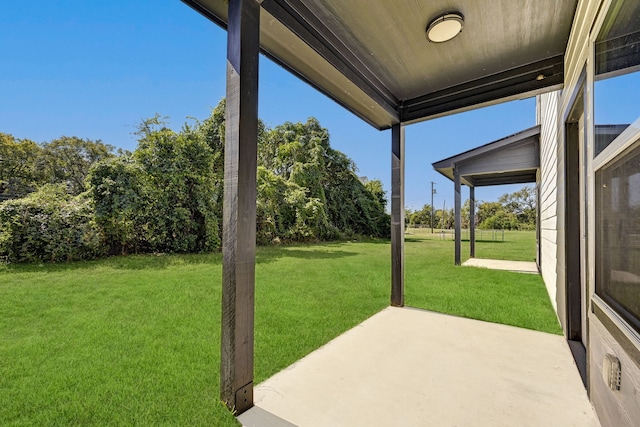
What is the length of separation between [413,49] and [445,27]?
1.19 feet

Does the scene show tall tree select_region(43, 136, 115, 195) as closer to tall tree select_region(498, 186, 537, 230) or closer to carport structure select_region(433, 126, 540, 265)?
carport structure select_region(433, 126, 540, 265)

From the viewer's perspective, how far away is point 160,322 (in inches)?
115

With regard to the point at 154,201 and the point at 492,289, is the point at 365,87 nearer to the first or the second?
the point at 492,289

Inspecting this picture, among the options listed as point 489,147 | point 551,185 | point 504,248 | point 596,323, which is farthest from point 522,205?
point 596,323

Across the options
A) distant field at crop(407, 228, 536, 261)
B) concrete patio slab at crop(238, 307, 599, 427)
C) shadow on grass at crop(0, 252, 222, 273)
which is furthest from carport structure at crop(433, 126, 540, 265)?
shadow on grass at crop(0, 252, 222, 273)

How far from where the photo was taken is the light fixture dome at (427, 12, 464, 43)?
74.4 inches

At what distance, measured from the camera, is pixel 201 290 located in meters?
4.22

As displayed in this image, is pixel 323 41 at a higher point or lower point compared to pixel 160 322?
higher

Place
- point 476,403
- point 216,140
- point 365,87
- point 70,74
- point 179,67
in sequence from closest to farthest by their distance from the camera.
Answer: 1. point 476,403
2. point 365,87
3. point 179,67
4. point 70,74
5. point 216,140

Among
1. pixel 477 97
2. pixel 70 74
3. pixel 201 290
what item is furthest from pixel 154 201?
pixel 477 97

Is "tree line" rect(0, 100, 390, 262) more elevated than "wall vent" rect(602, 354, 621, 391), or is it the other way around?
"tree line" rect(0, 100, 390, 262)

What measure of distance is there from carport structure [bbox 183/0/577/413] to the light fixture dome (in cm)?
2

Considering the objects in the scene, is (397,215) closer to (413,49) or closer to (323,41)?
(413,49)

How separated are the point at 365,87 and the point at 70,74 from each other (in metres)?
9.32
